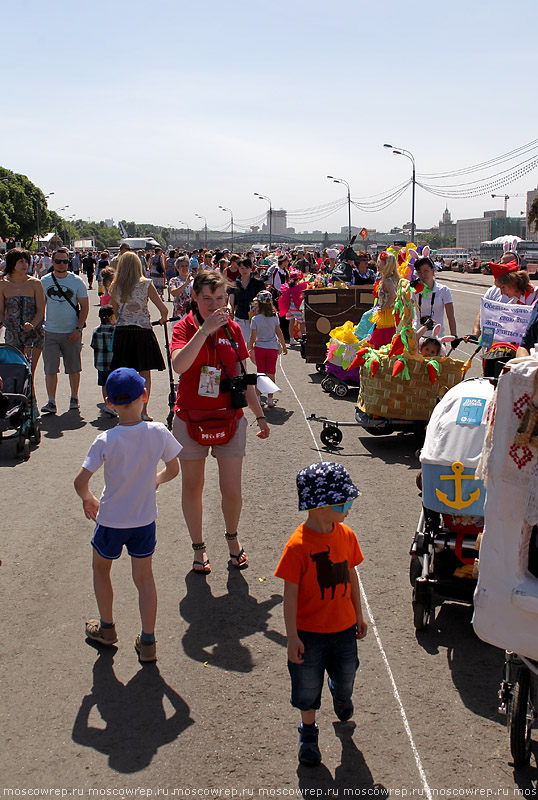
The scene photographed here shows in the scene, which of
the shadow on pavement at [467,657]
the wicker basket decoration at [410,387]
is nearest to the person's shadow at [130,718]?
the shadow on pavement at [467,657]

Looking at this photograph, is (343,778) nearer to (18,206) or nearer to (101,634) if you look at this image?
(101,634)

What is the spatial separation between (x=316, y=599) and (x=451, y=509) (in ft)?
4.59

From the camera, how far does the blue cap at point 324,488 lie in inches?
128

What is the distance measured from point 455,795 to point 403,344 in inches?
214

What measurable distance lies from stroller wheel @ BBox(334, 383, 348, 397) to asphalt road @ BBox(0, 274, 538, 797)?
5.01 metres

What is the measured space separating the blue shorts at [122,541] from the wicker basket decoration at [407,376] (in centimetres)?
444

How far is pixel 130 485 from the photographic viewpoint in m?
4.07

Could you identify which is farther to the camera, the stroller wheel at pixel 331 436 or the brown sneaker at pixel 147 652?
the stroller wheel at pixel 331 436

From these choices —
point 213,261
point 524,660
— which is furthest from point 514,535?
point 213,261

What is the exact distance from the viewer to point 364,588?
4.98 metres

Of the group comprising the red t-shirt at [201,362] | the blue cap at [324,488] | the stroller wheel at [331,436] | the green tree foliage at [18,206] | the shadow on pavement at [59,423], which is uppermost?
the green tree foliage at [18,206]

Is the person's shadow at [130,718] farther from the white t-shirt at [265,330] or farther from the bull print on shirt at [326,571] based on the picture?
the white t-shirt at [265,330]

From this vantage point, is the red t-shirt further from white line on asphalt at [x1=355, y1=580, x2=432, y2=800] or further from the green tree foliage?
the green tree foliage

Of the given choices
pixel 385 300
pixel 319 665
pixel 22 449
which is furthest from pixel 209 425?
pixel 385 300
